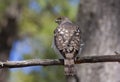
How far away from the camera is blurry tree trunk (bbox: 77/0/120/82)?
814cm

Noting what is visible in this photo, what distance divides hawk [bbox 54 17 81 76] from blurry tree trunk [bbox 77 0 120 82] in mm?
1294

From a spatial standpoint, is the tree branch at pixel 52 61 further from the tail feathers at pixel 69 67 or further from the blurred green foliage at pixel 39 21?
the blurred green foliage at pixel 39 21

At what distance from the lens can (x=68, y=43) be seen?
6566 millimetres

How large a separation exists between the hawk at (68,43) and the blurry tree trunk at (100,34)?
129 cm

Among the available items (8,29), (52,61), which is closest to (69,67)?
(52,61)

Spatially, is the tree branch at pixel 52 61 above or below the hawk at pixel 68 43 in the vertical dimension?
below

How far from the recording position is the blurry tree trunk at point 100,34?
26.7 feet

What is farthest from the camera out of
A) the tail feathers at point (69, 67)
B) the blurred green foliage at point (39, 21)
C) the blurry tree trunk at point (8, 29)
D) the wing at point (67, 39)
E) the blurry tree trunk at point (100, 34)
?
the blurred green foliage at point (39, 21)

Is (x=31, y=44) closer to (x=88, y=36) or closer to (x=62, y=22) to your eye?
(x=88, y=36)

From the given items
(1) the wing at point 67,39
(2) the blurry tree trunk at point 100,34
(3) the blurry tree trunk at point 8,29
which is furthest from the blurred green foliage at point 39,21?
(1) the wing at point 67,39

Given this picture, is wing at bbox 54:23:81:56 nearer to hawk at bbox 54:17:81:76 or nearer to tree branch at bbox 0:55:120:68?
hawk at bbox 54:17:81:76

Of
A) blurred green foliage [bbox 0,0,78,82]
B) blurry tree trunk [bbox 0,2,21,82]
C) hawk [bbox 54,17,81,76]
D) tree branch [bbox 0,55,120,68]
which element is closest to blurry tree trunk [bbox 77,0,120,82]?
hawk [bbox 54,17,81,76]

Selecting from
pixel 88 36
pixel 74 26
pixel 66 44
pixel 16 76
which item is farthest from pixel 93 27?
pixel 16 76

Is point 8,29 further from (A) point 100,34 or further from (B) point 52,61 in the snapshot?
(B) point 52,61
